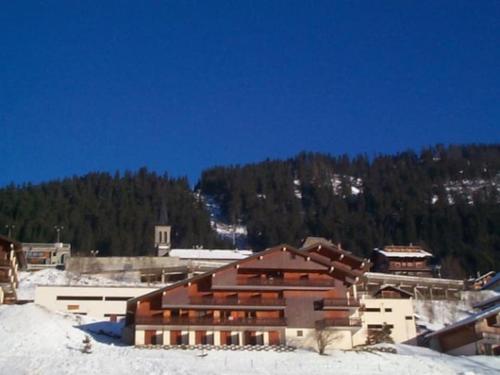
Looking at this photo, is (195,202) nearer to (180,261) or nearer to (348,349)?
(180,261)

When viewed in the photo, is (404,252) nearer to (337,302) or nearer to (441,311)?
(441,311)

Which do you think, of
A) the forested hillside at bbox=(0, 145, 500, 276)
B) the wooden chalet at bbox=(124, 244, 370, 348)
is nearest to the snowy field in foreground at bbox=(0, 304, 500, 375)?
the wooden chalet at bbox=(124, 244, 370, 348)

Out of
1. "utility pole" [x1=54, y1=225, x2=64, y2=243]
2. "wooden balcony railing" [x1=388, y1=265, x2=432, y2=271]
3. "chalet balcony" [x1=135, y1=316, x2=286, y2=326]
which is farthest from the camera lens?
"utility pole" [x1=54, y1=225, x2=64, y2=243]

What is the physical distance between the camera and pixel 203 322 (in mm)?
53375

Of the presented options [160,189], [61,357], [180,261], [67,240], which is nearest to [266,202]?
[160,189]

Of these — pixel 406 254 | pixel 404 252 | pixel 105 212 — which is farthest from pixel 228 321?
pixel 105 212

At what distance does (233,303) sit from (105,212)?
80.4 meters

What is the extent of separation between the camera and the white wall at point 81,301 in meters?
64.2

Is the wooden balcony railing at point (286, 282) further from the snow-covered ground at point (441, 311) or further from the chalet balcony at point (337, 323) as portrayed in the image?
the snow-covered ground at point (441, 311)

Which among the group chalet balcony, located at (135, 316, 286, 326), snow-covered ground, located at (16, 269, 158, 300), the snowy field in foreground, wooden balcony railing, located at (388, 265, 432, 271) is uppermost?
wooden balcony railing, located at (388, 265, 432, 271)

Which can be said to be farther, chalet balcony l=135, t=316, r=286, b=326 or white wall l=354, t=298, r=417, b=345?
white wall l=354, t=298, r=417, b=345

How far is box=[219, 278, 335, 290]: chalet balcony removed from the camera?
A: 5662 cm

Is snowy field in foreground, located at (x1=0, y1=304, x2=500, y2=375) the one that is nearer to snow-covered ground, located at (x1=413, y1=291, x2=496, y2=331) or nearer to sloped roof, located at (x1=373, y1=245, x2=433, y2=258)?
snow-covered ground, located at (x1=413, y1=291, x2=496, y2=331)

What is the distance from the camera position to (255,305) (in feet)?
183
